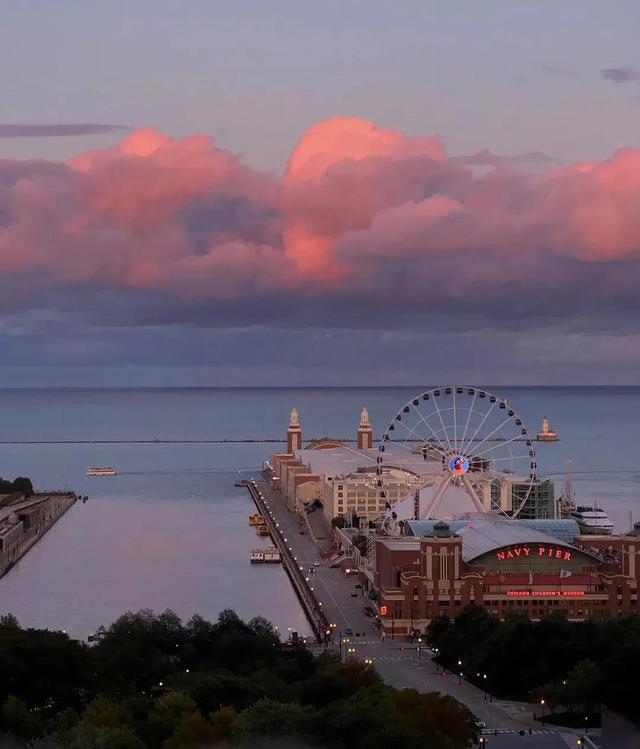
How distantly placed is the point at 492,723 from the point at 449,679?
4.52 metres

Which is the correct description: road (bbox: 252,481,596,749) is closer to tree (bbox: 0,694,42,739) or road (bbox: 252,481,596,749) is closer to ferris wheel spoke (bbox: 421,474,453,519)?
ferris wheel spoke (bbox: 421,474,453,519)

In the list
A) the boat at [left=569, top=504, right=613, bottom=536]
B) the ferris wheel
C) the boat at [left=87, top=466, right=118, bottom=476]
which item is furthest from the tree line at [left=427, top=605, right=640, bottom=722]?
the boat at [left=87, top=466, right=118, bottom=476]

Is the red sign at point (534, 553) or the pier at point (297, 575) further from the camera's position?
the red sign at point (534, 553)

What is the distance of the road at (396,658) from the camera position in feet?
89.2

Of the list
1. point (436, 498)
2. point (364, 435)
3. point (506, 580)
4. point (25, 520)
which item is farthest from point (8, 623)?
point (364, 435)

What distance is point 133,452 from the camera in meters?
119

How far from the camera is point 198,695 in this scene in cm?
2509

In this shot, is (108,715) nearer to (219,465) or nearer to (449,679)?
(449,679)

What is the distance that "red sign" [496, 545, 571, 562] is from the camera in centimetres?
3969

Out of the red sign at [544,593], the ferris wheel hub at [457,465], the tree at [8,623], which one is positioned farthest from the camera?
the ferris wheel hub at [457,465]

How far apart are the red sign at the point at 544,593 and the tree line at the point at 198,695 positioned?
8228 millimetres

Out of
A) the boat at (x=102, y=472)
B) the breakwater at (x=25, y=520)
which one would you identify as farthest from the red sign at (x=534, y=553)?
the boat at (x=102, y=472)

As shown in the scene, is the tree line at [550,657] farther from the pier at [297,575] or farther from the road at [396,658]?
the pier at [297,575]

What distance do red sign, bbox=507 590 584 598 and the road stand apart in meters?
3.47
